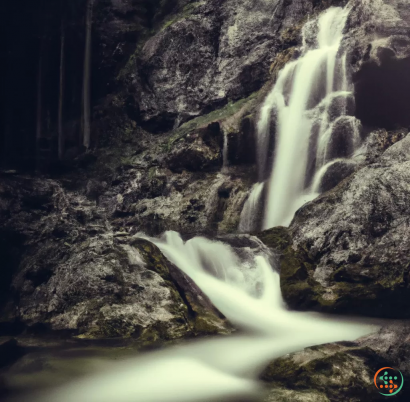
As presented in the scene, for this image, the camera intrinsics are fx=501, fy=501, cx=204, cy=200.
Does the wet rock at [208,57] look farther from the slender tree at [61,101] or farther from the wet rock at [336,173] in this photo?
the wet rock at [336,173]

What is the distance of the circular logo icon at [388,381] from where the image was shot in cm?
1102

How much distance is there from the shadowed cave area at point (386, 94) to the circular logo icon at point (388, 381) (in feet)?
41.8

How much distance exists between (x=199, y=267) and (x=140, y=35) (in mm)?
20295

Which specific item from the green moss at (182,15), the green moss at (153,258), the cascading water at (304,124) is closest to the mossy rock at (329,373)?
the green moss at (153,258)

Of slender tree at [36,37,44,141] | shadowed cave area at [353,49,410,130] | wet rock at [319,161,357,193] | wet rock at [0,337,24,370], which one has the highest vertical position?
slender tree at [36,37,44,141]

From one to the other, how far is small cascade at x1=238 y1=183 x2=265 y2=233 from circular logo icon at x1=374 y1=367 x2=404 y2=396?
10.7m

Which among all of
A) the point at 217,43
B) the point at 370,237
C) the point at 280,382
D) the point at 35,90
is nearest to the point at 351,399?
the point at 280,382

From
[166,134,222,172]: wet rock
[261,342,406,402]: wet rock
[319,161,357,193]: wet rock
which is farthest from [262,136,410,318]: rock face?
[166,134,222,172]: wet rock

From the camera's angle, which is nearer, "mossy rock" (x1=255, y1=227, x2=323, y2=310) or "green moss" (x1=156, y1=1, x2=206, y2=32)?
"mossy rock" (x1=255, y1=227, x2=323, y2=310)

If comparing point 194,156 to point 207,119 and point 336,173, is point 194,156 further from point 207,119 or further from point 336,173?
point 336,173

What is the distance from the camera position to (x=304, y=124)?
22.9 metres

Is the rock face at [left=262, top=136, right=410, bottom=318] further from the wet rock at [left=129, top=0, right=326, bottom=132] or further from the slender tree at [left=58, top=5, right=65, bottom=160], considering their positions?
the slender tree at [left=58, top=5, right=65, bottom=160]

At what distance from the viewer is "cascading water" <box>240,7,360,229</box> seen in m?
21.5

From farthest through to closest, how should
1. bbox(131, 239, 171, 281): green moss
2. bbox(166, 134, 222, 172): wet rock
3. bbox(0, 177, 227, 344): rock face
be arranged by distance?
bbox(166, 134, 222, 172): wet rock < bbox(131, 239, 171, 281): green moss < bbox(0, 177, 227, 344): rock face
